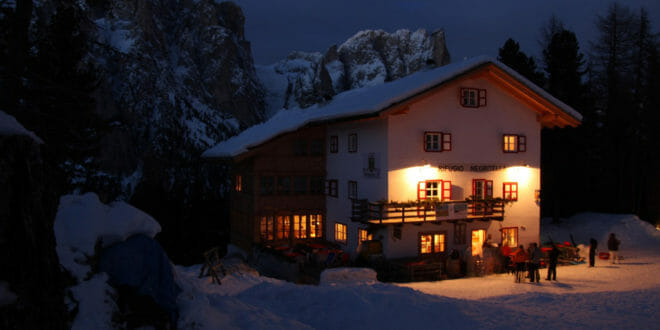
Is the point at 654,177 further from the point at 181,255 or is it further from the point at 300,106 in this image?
the point at 181,255

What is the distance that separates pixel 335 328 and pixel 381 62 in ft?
470

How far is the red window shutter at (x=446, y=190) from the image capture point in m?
24.0

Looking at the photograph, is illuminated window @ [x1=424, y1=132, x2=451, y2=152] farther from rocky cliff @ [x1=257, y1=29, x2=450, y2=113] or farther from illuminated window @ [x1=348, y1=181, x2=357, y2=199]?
rocky cliff @ [x1=257, y1=29, x2=450, y2=113]

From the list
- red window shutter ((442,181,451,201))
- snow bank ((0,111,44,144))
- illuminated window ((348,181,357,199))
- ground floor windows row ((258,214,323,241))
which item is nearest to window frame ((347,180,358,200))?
illuminated window ((348,181,357,199))

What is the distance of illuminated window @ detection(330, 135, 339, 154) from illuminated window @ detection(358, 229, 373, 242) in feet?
17.6

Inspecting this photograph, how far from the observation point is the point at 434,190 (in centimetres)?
2388

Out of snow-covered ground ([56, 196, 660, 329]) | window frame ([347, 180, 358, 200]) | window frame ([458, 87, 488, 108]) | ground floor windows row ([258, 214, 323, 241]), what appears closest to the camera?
snow-covered ground ([56, 196, 660, 329])

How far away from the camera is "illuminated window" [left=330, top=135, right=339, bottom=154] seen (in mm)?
27297

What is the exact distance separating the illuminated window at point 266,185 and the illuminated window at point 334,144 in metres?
4.04

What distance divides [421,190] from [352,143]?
478 centimetres

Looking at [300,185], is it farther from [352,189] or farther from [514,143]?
[514,143]

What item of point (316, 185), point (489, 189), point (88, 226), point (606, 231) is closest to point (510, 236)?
point (489, 189)

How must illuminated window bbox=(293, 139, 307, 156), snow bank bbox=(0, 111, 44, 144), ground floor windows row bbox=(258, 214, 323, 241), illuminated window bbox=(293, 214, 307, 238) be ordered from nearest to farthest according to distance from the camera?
snow bank bbox=(0, 111, 44, 144), ground floor windows row bbox=(258, 214, 323, 241), illuminated window bbox=(293, 214, 307, 238), illuminated window bbox=(293, 139, 307, 156)

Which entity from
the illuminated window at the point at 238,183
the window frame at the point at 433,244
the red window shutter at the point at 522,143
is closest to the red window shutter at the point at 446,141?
the window frame at the point at 433,244
